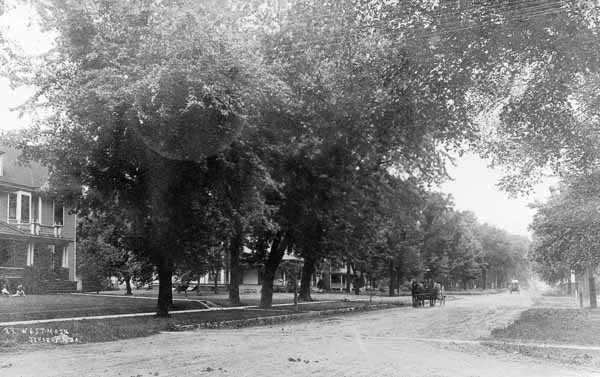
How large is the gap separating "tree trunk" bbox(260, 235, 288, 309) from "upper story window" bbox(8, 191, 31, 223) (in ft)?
57.0

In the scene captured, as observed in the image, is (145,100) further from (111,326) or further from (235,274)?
(235,274)

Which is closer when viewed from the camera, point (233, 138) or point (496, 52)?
point (496, 52)

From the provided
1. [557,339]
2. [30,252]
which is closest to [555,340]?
[557,339]

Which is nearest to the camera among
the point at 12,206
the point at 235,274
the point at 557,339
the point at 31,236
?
the point at 557,339

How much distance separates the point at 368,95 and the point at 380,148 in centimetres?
492

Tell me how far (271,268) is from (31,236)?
636 inches

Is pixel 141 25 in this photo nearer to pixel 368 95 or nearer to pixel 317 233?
pixel 368 95

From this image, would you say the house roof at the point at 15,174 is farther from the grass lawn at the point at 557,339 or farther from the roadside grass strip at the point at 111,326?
the grass lawn at the point at 557,339

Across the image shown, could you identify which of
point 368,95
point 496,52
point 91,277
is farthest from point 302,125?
point 91,277

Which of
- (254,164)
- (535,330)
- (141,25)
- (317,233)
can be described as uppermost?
(141,25)

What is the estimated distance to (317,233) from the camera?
107 ft

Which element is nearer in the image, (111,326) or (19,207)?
(111,326)

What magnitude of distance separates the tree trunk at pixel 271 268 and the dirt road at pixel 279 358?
14500mm

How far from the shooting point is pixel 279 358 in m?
12.1
